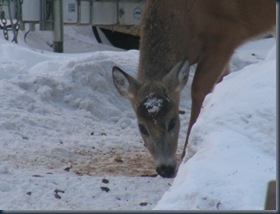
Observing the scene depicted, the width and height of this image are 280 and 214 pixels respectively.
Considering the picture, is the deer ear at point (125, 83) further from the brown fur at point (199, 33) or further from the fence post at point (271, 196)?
the fence post at point (271, 196)

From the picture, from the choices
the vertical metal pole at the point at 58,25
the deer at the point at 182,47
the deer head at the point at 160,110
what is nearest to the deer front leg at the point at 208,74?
the deer at the point at 182,47

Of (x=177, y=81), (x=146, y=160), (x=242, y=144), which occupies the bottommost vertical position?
(x=146, y=160)

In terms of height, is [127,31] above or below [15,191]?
below

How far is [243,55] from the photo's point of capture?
46.3ft

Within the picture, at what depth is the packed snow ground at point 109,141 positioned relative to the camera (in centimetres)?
429

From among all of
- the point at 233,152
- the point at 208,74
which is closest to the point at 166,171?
the point at 208,74

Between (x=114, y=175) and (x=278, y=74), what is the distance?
354 cm

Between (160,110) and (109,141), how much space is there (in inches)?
52.0

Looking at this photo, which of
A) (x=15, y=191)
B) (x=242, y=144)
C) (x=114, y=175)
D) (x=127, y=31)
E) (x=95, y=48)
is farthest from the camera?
(x=95, y=48)

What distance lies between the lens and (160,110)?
7.99 m

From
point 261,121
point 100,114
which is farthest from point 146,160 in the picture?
point 261,121

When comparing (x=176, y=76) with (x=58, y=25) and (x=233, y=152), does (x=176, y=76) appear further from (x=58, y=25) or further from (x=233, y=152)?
(x=58, y=25)

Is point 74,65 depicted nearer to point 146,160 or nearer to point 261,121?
point 146,160

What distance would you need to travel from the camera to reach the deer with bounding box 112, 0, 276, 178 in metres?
8.15
